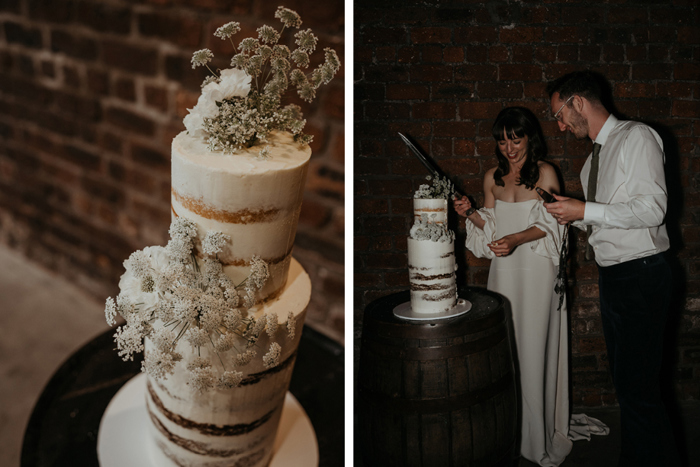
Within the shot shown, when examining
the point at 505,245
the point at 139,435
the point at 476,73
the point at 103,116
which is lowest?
the point at 139,435

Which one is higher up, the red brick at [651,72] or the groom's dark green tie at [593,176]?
the red brick at [651,72]

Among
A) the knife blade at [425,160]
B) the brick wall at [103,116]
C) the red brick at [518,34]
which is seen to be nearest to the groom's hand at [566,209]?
the knife blade at [425,160]

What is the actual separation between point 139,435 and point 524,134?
54.6 inches

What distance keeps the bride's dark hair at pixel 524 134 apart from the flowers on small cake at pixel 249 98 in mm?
935

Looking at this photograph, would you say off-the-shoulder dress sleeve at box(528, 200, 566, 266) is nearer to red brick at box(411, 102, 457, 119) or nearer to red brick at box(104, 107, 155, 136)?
red brick at box(411, 102, 457, 119)

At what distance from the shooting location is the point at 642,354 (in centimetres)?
160

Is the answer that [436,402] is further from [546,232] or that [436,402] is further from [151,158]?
[151,158]

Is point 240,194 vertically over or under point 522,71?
under

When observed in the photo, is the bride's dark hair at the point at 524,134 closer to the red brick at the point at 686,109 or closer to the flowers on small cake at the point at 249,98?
the red brick at the point at 686,109

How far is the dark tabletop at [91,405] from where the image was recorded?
35.0 inches

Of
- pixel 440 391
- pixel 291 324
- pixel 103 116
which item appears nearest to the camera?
pixel 291 324

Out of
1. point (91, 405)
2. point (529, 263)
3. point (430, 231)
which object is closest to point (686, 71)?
point (529, 263)

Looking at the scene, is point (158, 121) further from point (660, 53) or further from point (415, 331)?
point (660, 53)

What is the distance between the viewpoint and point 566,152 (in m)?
1.69
